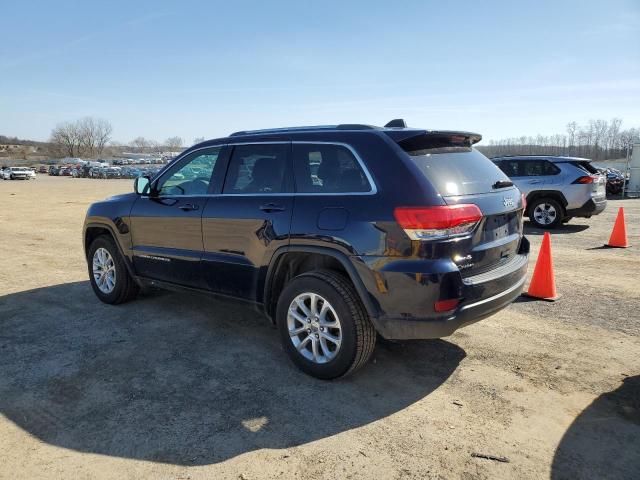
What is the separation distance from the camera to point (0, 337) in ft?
15.5

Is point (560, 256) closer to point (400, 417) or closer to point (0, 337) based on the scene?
point (400, 417)

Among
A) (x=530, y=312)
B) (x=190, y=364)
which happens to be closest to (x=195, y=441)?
(x=190, y=364)

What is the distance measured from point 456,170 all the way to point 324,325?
150 centimetres

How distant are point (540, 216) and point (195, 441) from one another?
10825mm

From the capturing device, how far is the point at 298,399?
345 centimetres

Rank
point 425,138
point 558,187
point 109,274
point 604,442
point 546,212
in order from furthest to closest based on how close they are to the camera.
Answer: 1. point 546,212
2. point 558,187
3. point 109,274
4. point 425,138
5. point 604,442

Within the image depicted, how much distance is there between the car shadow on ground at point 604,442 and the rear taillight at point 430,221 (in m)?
→ 1.41

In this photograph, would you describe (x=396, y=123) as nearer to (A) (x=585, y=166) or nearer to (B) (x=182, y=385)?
(B) (x=182, y=385)

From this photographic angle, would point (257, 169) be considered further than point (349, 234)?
Yes

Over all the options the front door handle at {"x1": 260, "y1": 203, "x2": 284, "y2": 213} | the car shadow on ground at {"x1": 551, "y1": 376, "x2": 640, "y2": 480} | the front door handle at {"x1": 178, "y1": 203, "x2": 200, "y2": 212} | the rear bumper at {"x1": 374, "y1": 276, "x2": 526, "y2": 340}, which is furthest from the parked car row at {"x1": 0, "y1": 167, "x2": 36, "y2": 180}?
the car shadow on ground at {"x1": 551, "y1": 376, "x2": 640, "y2": 480}

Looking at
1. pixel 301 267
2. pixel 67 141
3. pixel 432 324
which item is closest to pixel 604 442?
pixel 432 324

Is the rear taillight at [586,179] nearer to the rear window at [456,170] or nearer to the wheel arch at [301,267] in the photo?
the rear window at [456,170]

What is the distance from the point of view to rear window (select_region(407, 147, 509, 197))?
340cm

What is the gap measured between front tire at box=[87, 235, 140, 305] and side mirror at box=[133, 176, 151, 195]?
2.68 feet
